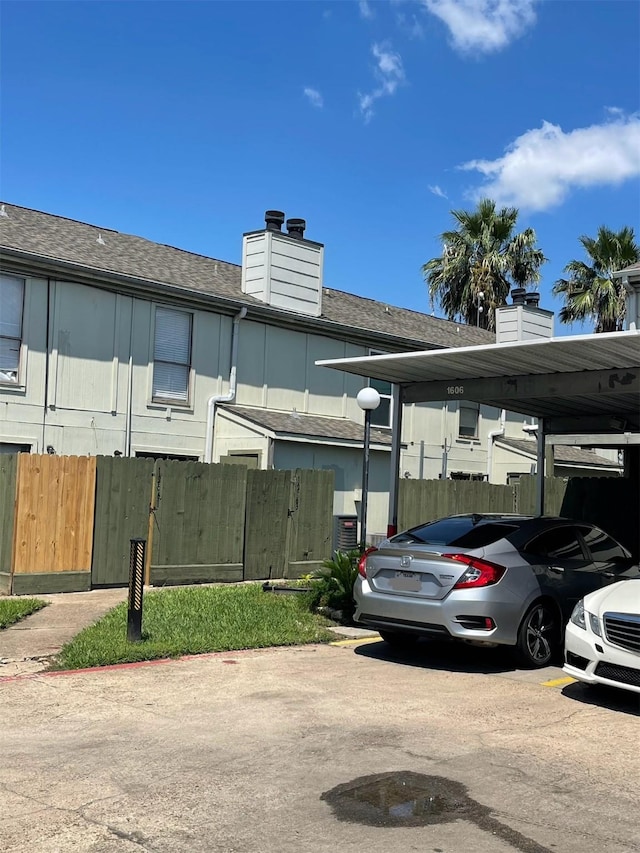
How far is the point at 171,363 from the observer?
1911 cm

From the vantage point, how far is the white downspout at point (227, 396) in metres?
19.6

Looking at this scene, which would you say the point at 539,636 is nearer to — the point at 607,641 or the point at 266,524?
the point at 607,641

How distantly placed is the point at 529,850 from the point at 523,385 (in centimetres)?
786

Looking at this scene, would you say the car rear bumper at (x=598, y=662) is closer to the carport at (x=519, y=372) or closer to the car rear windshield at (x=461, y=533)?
the car rear windshield at (x=461, y=533)

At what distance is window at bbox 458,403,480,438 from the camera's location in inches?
1008

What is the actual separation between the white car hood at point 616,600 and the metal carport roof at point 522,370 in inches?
98.6

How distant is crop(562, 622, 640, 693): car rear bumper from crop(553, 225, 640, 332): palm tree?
27.2 m

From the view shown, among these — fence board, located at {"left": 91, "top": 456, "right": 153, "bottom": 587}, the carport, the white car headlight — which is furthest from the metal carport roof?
fence board, located at {"left": 91, "top": 456, "right": 153, "bottom": 587}

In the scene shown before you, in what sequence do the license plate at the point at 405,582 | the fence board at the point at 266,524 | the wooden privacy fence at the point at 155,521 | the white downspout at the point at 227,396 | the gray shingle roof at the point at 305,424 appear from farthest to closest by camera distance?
the white downspout at the point at 227,396 → the gray shingle roof at the point at 305,424 → the fence board at the point at 266,524 → the wooden privacy fence at the point at 155,521 → the license plate at the point at 405,582

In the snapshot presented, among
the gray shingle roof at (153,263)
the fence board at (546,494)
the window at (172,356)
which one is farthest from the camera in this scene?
the fence board at (546,494)

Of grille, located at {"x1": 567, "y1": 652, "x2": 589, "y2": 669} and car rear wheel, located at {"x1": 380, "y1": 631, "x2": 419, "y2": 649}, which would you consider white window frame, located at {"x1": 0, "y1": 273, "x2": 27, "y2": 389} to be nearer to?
car rear wheel, located at {"x1": 380, "y1": 631, "x2": 419, "y2": 649}

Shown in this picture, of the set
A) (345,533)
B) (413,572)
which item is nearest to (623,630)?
(413,572)

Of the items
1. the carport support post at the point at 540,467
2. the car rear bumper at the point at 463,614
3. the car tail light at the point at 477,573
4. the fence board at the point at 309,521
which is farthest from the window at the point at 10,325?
the car tail light at the point at 477,573

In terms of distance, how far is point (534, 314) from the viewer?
29719mm
